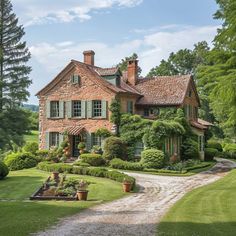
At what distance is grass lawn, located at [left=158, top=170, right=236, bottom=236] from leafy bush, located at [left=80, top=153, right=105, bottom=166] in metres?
12.9

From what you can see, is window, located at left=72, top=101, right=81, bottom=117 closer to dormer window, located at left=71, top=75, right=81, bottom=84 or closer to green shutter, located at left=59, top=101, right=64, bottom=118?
green shutter, located at left=59, top=101, right=64, bottom=118

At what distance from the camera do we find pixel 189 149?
37.0 meters

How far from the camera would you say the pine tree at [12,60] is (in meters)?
46.8

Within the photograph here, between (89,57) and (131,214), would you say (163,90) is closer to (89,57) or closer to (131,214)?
(89,57)

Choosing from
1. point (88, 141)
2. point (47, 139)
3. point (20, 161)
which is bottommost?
point (20, 161)

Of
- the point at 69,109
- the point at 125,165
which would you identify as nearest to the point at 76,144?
the point at 69,109

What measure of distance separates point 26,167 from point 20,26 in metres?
22.9

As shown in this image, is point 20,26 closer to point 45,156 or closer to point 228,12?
point 45,156

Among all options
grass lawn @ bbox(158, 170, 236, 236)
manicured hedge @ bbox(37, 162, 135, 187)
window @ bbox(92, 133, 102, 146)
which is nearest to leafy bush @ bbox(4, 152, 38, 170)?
manicured hedge @ bbox(37, 162, 135, 187)

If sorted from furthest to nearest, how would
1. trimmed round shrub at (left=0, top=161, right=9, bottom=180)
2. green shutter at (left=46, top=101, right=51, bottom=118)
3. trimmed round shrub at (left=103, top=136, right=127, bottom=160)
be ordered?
green shutter at (left=46, top=101, right=51, bottom=118) < trimmed round shrub at (left=103, top=136, right=127, bottom=160) < trimmed round shrub at (left=0, top=161, right=9, bottom=180)

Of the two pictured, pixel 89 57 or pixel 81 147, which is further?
pixel 89 57

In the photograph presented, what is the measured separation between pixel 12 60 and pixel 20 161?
1965 centimetres

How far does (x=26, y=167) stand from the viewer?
31.5 metres

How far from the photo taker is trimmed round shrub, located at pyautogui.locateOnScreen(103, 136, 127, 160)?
108 feet
